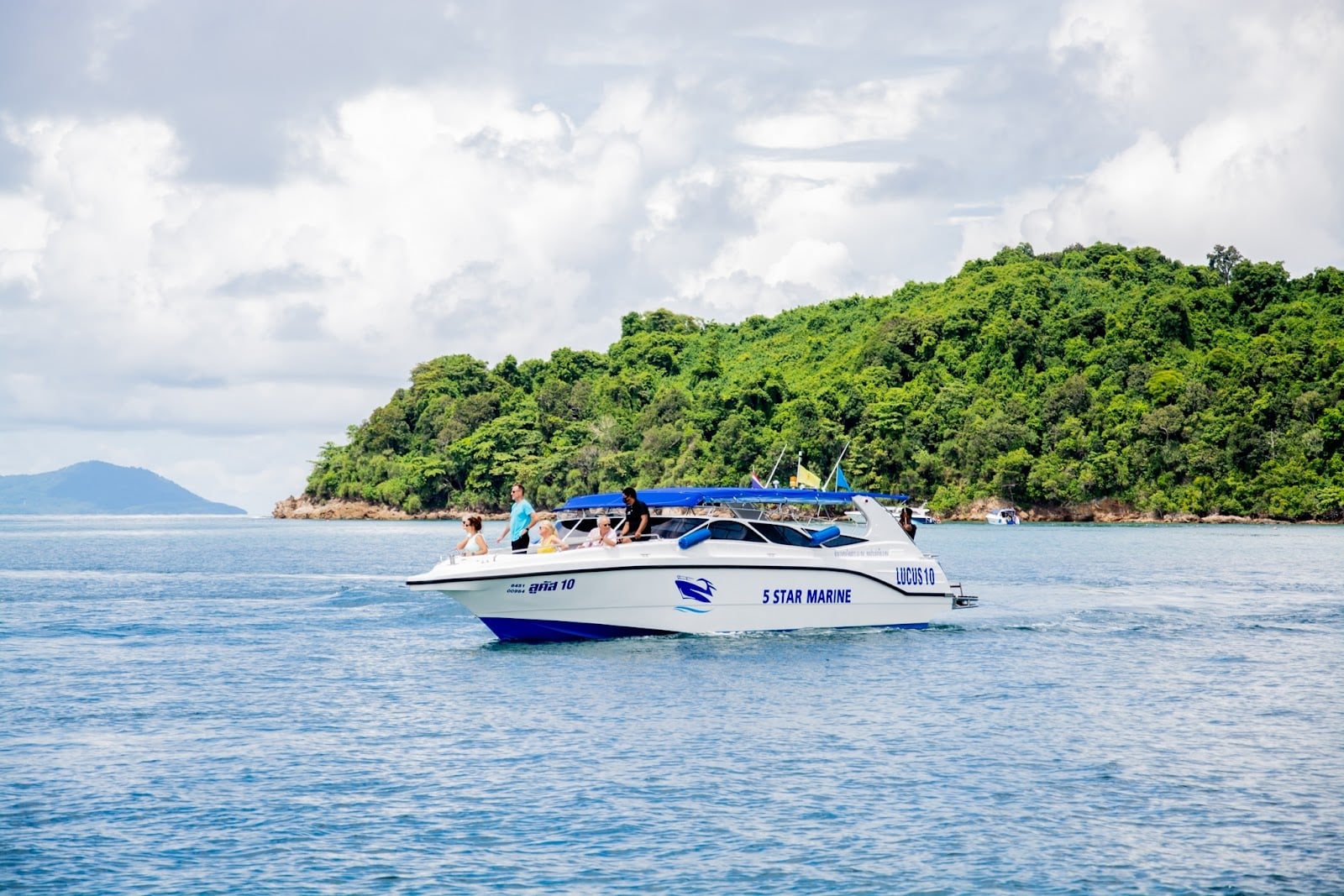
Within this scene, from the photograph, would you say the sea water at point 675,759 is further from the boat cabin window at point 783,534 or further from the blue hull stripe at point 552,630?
the boat cabin window at point 783,534

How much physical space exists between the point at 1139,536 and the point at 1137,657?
2550 inches

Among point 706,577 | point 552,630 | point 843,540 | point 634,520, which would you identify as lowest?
point 552,630

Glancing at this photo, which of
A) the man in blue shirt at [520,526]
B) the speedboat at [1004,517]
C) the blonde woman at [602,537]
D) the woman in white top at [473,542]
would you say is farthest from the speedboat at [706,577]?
the speedboat at [1004,517]

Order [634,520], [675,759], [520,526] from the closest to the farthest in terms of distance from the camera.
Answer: [675,759] < [634,520] < [520,526]

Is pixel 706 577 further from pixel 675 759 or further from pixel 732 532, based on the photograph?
pixel 675 759

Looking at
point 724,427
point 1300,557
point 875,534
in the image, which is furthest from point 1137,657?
point 724,427

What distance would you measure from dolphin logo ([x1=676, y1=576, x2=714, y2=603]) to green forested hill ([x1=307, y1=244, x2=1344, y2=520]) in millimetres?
95987

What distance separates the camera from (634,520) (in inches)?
953

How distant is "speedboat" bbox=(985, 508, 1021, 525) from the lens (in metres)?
115

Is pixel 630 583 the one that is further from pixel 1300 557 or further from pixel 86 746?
pixel 1300 557

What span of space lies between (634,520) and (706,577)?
1584mm

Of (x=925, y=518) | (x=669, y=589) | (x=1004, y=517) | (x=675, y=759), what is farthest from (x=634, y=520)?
(x=1004, y=517)

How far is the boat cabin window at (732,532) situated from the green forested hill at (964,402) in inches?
3743

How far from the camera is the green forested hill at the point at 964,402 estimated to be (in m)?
114
